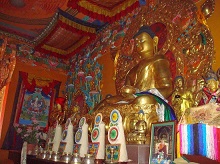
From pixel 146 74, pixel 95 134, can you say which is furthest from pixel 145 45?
pixel 95 134

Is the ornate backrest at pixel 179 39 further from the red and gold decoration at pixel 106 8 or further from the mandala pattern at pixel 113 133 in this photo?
the mandala pattern at pixel 113 133

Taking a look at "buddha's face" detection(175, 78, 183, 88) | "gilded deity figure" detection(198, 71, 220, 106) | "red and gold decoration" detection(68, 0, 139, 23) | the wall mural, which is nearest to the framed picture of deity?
"gilded deity figure" detection(198, 71, 220, 106)

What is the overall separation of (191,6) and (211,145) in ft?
7.70

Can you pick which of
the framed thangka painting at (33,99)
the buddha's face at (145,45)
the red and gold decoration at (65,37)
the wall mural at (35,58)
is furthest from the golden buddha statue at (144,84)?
the wall mural at (35,58)

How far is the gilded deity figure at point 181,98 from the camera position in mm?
2834

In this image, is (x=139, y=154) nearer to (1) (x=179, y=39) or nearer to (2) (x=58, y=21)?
(1) (x=179, y=39)

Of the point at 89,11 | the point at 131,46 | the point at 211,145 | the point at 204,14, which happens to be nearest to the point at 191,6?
the point at 204,14

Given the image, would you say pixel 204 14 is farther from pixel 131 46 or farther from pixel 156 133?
pixel 156 133

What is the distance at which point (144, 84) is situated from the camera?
3695 millimetres

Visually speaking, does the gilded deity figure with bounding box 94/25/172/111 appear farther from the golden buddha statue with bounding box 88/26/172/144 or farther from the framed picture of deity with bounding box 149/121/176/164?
the framed picture of deity with bounding box 149/121/176/164

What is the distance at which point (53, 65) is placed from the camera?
6.72 m

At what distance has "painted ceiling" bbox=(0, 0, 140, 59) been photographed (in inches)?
178

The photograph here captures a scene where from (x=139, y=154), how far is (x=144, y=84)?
1.55 m

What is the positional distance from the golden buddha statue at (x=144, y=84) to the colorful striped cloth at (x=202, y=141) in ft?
2.75
